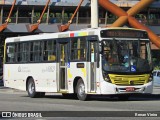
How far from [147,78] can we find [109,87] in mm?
1827

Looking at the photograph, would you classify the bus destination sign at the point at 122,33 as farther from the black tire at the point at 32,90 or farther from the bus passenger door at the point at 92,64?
the black tire at the point at 32,90

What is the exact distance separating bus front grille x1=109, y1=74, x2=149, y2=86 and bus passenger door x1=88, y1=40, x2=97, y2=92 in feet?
3.10

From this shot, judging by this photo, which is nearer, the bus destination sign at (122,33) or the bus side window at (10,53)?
the bus destination sign at (122,33)

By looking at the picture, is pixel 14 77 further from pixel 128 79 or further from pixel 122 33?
pixel 128 79

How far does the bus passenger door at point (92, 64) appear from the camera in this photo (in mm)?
22906

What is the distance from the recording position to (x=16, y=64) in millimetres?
28859

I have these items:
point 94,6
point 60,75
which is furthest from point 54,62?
point 94,6

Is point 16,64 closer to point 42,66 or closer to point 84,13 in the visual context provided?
point 42,66

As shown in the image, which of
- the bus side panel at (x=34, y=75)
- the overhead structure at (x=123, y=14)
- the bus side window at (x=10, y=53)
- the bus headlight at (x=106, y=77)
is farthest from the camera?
the overhead structure at (x=123, y=14)

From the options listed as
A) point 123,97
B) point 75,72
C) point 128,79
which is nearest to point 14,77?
point 75,72

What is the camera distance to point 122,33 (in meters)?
23.2

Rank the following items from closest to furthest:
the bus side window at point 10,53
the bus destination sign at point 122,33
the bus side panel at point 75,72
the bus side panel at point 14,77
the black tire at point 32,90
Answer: the bus destination sign at point 122,33
the bus side panel at point 75,72
the black tire at point 32,90
the bus side panel at point 14,77
the bus side window at point 10,53

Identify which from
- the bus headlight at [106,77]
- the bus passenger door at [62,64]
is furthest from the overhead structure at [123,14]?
the bus headlight at [106,77]

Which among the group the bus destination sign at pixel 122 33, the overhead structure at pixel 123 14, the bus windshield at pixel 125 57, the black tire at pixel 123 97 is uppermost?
the overhead structure at pixel 123 14
